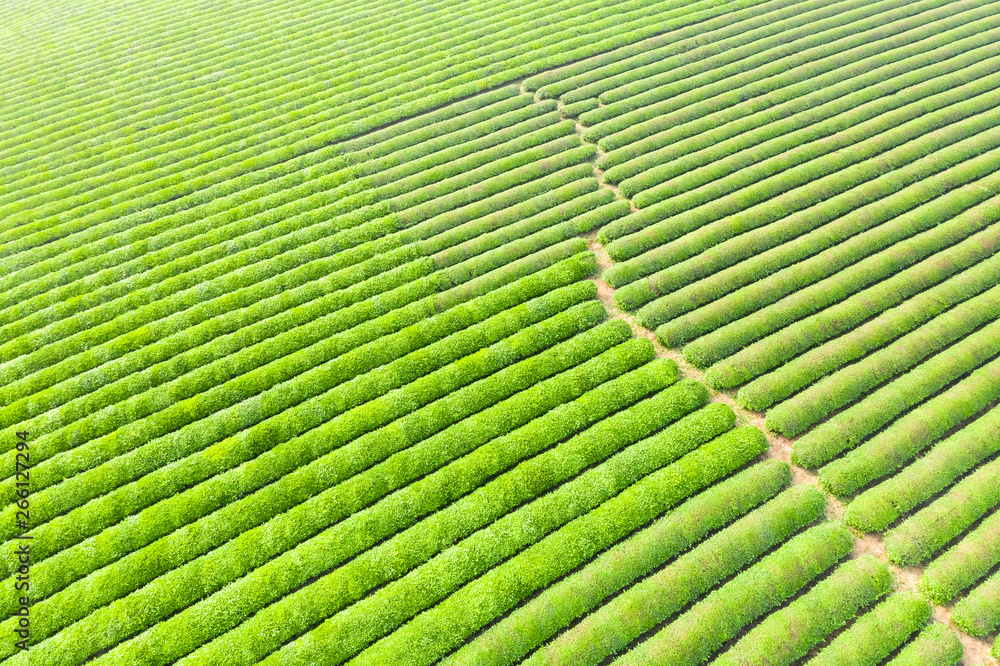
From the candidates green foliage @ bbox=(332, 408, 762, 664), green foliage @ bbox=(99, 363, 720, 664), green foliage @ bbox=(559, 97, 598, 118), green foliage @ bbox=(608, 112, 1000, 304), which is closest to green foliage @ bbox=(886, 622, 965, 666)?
green foliage @ bbox=(332, 408, 762, 664)

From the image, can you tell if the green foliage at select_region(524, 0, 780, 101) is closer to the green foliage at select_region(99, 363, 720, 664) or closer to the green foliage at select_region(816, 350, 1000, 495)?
the green foliage at select_region(99, 363, 720, 664)

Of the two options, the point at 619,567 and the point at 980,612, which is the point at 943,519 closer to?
the point at 980,612

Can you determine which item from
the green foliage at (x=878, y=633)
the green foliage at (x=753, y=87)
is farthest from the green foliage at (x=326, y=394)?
the green foliage at (x=878, y=633)

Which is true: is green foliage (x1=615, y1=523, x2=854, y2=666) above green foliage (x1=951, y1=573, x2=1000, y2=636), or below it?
above

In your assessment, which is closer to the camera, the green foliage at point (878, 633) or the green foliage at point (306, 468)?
the green foliage at point (878, 633)

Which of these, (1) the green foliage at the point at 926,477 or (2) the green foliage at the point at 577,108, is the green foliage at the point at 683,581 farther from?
(2) the green foliage at the point at 577,108

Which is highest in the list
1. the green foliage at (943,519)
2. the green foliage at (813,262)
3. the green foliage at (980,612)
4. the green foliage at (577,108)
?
the green foliage at (577,108)
